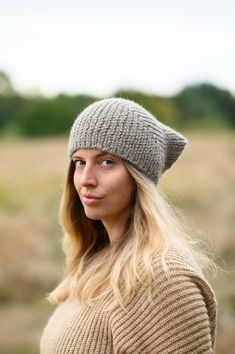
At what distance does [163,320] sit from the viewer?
1972 mm

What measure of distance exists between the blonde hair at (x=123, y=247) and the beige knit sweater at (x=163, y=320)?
1.5 inches

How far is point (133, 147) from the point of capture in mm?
2166

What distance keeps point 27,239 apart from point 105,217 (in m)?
6.97

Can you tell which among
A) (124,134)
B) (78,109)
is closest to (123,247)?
(124,134)

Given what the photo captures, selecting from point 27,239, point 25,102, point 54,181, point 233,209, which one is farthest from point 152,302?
point 25,102

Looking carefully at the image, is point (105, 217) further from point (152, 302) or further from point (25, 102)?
point (25, 102)

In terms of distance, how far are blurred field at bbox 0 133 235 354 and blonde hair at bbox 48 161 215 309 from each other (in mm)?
506

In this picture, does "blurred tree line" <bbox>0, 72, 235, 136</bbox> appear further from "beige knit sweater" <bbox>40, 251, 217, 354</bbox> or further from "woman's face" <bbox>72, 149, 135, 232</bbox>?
"beige knit sweater" <bbox>40, 251, 217, 354</bbox>

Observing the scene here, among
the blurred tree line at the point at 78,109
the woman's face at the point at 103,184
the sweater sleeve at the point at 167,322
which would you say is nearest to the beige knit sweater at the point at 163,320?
the sweater sleeve at the point at 167,322

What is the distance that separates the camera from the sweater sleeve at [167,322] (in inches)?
77.1

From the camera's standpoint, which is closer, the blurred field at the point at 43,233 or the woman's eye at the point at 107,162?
the woman's eye at the point at 107,162

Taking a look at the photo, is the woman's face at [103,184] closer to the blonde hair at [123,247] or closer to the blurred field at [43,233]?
the blonde hair at [123,247]

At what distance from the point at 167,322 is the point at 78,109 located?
26984 mm

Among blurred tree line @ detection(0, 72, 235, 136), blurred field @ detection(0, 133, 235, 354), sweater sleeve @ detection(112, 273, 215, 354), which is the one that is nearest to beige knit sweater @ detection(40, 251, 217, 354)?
sweater sleeve @ detection(112, 273, 215, 354)
